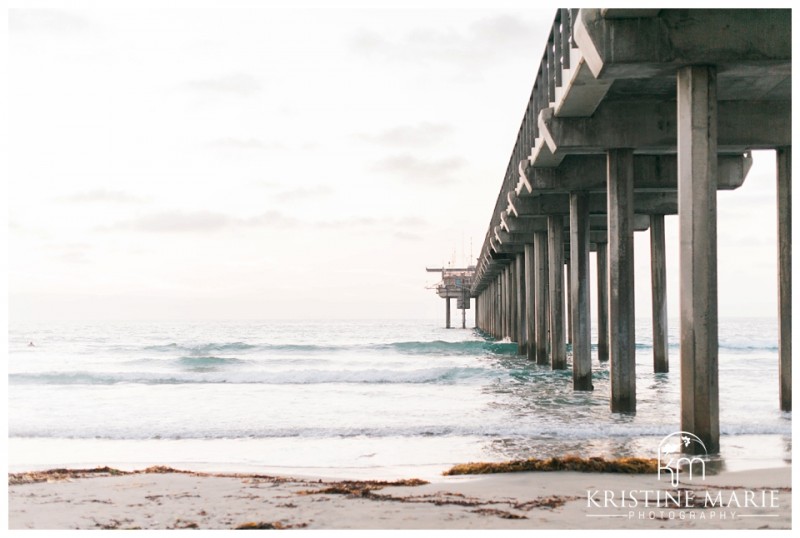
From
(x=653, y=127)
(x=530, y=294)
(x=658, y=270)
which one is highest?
(x=653, y=127)

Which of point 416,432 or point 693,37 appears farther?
point 416,432

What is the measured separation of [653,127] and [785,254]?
255 centimetres

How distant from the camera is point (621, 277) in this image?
39.4 feet

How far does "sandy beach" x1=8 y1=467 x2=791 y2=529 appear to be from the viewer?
5.51 metres

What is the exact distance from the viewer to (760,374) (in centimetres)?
2436

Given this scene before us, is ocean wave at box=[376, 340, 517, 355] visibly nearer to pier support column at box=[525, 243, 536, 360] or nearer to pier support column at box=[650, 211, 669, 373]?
pier support column at box=[525, 243, 536, 360]

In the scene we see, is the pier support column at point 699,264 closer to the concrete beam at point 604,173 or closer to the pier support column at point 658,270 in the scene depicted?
the concrete beam at point 604,173

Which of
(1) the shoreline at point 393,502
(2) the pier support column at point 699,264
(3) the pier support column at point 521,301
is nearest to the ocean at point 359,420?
(2) the pier support column at point 699,264

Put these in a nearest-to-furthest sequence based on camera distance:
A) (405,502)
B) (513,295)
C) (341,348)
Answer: (405,502) → (513,295) → (341,348)

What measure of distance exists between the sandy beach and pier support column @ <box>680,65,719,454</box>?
91cm

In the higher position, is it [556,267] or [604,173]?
[604,173]

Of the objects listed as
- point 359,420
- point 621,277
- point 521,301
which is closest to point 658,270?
point 621,277

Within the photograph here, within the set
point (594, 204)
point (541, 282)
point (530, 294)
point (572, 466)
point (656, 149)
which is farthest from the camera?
point (530, 294)

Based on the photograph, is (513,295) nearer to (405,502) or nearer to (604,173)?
(604,173)
